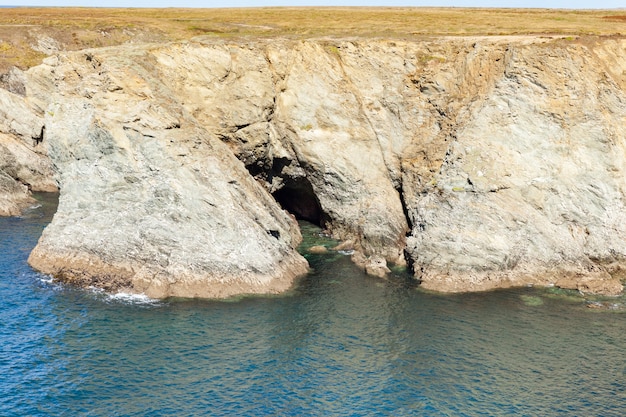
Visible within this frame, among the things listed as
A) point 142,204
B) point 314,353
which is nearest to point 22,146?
point 142,204

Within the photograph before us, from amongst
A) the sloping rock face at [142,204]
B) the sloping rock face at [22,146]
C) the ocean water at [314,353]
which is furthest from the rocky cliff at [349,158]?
the sloping rock face at [22,146]

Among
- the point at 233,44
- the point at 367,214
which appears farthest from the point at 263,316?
the point at 233,44

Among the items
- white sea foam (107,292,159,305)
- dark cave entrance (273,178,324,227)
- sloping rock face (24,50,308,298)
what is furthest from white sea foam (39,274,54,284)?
dark cave entrance (273,178,324,227)

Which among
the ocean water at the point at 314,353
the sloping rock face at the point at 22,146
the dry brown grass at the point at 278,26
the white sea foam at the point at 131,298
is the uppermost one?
the dry brown grass at the point at 278,26

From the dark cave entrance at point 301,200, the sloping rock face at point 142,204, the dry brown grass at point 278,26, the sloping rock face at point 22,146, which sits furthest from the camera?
the sloping rock face at point 22,146

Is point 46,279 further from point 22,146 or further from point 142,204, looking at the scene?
point 22,146

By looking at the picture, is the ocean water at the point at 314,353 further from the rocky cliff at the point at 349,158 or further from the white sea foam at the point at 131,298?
the rocky cliff at the point at 349,158

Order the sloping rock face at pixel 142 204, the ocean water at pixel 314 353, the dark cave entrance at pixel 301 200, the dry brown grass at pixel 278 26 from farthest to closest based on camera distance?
the dry brown grass at pixel 278 26
the dark cave entrance at pixel 301 200
the sloping rock face at pixel 142 204
the ocean water at pixel 314 353
